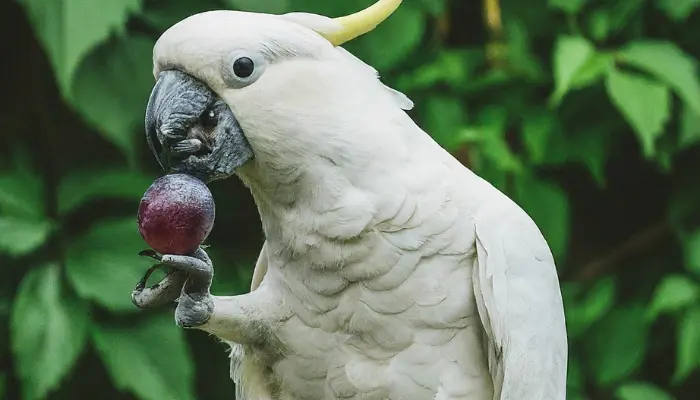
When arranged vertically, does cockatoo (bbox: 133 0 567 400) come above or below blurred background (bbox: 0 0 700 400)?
above

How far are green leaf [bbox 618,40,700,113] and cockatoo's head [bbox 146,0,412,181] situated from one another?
38.6 inches

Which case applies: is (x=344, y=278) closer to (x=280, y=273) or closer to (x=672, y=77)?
(x=280, y=273)

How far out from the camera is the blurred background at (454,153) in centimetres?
142

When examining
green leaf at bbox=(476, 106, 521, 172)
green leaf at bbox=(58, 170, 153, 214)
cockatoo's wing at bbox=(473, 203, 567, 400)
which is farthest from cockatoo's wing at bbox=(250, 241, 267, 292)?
green leaf at bbox=(476, 106, 521, 172)

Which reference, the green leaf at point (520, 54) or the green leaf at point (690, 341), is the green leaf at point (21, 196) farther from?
the green leaf at point (690, 341)

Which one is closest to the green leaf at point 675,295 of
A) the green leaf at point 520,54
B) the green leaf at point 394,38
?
the green leaf at point 520,54

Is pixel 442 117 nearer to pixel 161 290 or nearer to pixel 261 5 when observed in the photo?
pixel 261 5

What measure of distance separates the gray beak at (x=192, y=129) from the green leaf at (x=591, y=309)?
3.86ft

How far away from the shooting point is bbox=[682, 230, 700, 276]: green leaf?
1.64 m

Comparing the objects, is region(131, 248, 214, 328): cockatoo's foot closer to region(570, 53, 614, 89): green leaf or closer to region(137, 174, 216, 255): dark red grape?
region(137, 174, 216, 255): dark red grape

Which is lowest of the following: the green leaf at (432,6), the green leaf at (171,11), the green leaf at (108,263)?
Answer: the green leaf at (108,263)

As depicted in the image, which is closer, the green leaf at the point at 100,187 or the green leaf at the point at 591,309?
the green leaf at the point at 100,187

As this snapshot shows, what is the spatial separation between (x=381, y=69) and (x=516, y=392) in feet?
3.08

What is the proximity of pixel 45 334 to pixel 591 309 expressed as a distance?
3.43 feet
